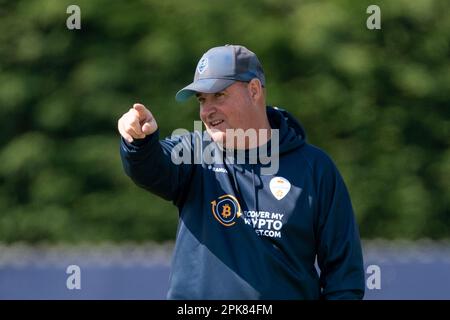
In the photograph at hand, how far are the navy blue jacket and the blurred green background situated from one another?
13.8 ft

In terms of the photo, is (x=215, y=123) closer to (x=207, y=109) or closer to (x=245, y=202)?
(x=207, y=109)

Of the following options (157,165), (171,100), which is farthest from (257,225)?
(171,100)

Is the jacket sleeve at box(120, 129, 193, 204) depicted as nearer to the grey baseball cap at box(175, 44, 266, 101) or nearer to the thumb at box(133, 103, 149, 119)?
the thumb at box(133, 103, 149, 119)

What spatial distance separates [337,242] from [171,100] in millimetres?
4410

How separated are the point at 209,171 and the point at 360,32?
4443 millimetres

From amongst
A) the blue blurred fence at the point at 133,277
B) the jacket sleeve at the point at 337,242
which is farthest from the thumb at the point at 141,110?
the blue blurred fence at the point at 133,277

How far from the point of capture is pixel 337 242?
11.6 feet

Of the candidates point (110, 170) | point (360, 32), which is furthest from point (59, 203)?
point (360, 32)

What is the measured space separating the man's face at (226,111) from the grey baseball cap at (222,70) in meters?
0.03

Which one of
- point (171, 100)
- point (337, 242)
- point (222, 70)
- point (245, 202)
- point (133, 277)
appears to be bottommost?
point (133, 277)

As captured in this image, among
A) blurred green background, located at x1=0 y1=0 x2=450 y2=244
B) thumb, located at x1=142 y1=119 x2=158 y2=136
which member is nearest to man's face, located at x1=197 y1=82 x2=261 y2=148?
thumb, located at x1=142 y1=119 x2=158 y2=136

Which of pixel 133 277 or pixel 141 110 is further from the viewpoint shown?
pixel 133 277

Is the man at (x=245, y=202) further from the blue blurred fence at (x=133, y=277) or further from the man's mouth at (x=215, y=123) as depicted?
the blue blurred fence at (x=133, y=277)

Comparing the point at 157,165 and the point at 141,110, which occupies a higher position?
the point at 141,110
